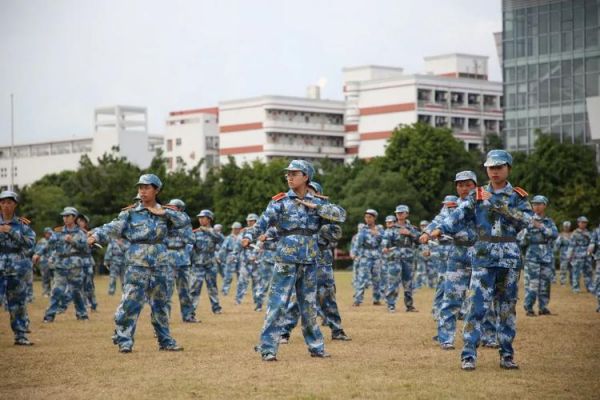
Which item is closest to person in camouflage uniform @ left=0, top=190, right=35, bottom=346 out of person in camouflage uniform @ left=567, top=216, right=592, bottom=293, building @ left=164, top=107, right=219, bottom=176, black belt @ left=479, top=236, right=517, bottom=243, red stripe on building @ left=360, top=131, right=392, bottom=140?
black belt @ left=479, top=236, right=517, bottom=243

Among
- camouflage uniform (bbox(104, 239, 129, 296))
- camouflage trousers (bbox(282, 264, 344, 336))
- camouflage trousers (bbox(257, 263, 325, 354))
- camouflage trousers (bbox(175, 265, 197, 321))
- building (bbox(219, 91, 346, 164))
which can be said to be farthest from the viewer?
building (bbox(219, 91, 346, 164))

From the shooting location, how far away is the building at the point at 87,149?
140000 millimetres

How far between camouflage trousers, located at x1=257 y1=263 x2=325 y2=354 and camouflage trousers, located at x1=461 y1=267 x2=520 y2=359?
2582 millimetres

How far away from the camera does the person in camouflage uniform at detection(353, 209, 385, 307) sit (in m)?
34.3

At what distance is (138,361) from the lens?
17.4m

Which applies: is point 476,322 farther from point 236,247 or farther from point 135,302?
point 236,247

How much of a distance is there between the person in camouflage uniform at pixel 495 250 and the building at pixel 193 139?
396ft

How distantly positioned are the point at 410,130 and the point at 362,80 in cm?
4161

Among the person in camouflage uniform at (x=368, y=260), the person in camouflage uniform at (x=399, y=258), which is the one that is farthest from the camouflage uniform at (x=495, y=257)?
the person in camouflage uniform at (x=368, y=260)

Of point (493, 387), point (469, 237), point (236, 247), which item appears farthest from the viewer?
point (236, 247)

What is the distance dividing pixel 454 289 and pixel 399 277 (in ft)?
33.8

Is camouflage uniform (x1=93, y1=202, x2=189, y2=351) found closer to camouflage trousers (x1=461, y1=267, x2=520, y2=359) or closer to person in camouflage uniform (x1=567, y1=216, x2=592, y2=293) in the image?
camouflage trousers (x1=461, y1=267, x2=520, y2=359)

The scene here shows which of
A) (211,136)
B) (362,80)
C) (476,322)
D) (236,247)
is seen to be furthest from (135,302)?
(211,136)

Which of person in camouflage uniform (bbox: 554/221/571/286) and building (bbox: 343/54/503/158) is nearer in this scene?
person in camouflage uniform (bbox: 554/221/571/286)
